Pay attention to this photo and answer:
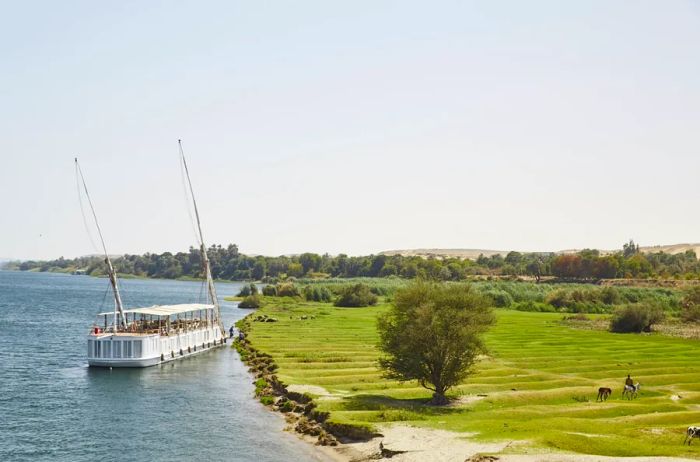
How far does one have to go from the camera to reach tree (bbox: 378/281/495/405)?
63156 millimetres

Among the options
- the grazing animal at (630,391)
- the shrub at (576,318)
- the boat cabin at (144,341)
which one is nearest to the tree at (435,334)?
the grazing animal at (630,391)

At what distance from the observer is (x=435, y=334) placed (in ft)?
207

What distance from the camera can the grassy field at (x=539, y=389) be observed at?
51.1m

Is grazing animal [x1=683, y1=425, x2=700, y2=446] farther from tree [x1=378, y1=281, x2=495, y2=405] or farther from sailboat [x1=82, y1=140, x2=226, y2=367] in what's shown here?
sailboat [x1=82, y1=140, x2=226, y2=367]

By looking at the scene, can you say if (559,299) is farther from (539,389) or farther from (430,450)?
(430,450)

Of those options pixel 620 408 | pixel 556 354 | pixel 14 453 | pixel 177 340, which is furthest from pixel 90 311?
pixel 620 408

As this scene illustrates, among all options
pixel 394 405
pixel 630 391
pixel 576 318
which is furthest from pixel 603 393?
pixel 576 318

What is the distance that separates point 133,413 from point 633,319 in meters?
99.1

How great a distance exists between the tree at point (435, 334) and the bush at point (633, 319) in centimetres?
7741

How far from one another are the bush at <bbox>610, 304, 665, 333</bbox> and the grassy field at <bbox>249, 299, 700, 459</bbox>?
25.3 feet

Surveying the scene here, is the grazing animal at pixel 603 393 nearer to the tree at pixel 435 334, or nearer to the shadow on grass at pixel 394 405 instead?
the tree at pixel 435 334

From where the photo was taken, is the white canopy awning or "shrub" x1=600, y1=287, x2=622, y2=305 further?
"shrub" x1=600, y1=287, x2=622, y2=305

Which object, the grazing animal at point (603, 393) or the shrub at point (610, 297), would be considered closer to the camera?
the grazing animal at point (603, 393)

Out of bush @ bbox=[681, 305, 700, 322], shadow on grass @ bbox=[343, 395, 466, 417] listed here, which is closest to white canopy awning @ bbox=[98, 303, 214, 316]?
shadow on grass @ bbox=[343, 395, 466, 417]
